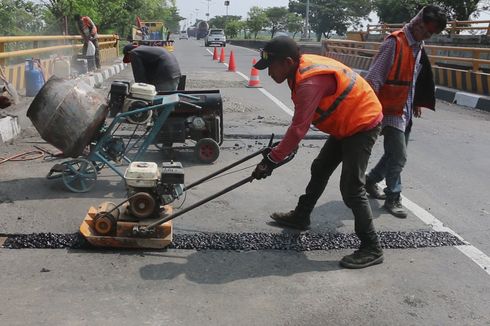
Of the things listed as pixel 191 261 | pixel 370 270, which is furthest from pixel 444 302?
pixel 191 261

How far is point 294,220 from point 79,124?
7.21 ft

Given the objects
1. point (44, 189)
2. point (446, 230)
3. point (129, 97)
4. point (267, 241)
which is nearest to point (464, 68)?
point (446, 230)

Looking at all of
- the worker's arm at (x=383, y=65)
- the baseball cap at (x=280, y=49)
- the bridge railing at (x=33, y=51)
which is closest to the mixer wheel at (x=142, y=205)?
the baseball cap at (x=280, y=49)

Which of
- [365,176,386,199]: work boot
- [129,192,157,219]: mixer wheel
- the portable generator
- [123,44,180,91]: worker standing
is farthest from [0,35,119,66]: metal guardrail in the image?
[365,176,386,199]: work boot

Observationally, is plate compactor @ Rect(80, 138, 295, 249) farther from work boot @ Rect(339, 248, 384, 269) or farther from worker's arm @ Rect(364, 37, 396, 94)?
worker's arm @ Rect(364, 37, 396, 94)

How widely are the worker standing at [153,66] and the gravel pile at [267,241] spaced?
332 centimetres

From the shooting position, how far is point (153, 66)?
22.8 ft

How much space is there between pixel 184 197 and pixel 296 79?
6.23ft

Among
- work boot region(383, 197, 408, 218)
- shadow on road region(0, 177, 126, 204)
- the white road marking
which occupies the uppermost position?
work boot region(383, 197, 408, 218)

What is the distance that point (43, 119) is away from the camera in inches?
191

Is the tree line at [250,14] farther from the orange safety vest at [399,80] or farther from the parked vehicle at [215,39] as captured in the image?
the parked vehicle at [215,39]

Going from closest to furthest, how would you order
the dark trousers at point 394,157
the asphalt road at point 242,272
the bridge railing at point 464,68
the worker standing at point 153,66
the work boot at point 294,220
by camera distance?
the asphalt road at point 242,272 → the work boot at point 294,220 → the dark trousers at point 394,157 → the worker standing at point 153,66 → the bridge railing at point 464,68

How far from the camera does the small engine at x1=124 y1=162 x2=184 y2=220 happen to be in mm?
3834

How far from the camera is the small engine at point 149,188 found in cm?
383
